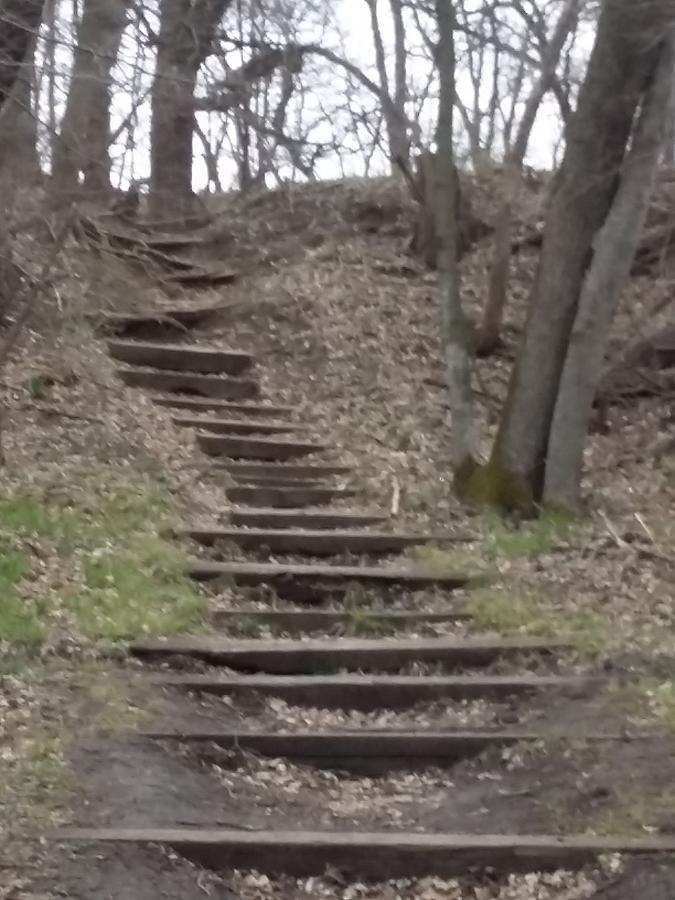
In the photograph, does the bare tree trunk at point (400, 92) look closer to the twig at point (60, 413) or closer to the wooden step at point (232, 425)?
the wooden step at point (232, 425)

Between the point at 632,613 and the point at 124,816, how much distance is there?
10.4 feet

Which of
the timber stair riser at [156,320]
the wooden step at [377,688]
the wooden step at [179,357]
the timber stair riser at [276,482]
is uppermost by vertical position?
the timber stair riser at [156,320]

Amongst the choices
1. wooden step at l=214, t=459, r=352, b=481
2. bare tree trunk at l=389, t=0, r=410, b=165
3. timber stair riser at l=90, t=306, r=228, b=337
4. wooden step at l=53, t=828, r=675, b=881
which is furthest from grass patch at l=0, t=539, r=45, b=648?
bare tree trunk at l=389, t=0, r=410, b=165

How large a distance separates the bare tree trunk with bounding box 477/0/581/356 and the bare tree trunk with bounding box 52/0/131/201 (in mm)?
3201

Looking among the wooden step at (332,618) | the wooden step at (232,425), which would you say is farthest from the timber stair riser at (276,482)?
the wooden step at (332,618)

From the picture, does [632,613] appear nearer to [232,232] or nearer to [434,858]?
[434,858]

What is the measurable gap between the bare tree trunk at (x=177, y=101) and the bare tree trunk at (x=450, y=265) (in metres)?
1.73

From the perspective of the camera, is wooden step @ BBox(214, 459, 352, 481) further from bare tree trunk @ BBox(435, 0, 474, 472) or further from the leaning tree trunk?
the leaning tree trunk

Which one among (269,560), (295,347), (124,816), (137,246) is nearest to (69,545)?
(269,560)

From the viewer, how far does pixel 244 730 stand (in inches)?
217

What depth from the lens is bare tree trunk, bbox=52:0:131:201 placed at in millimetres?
7914

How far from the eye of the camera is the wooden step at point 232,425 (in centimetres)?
941

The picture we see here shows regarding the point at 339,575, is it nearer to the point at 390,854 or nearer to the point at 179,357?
the point at 390,854

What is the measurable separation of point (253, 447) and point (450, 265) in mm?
1967
